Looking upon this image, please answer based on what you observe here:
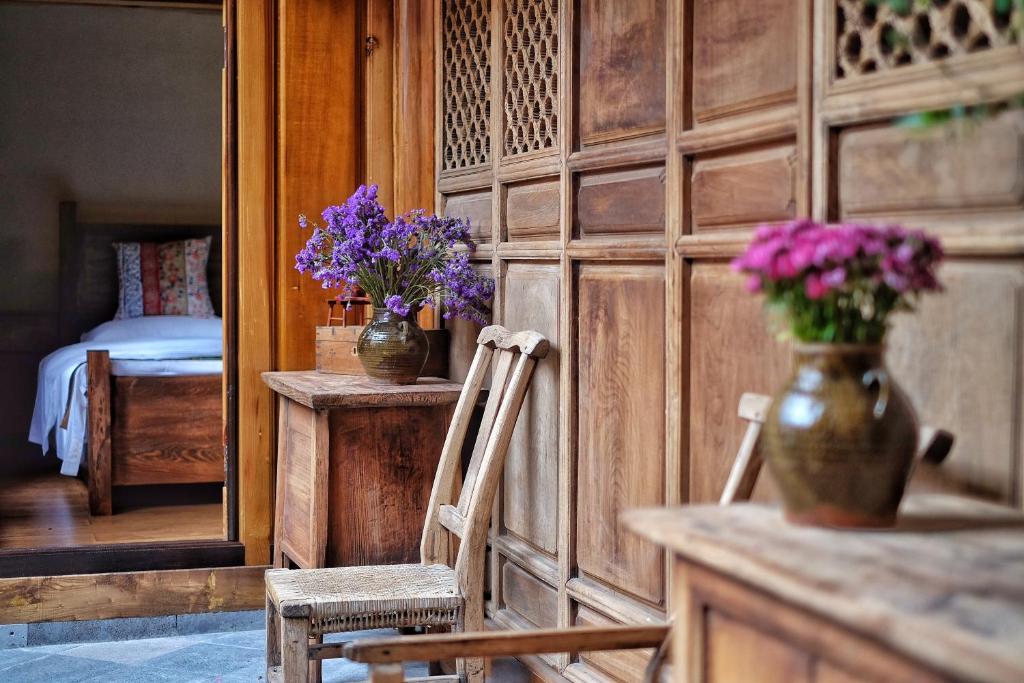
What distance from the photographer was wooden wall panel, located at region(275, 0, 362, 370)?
421 centimetres

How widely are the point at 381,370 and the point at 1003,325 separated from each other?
2116mm

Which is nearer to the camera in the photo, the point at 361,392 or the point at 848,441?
the point at 848,441

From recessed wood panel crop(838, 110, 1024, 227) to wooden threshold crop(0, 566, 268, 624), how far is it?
2.91 meters

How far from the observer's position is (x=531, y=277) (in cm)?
331

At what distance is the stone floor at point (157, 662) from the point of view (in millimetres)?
3729

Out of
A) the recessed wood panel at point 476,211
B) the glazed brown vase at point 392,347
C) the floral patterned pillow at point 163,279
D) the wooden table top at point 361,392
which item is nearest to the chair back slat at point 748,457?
the wooden table top at point 361,392

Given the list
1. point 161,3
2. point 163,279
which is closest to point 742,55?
point 161,3

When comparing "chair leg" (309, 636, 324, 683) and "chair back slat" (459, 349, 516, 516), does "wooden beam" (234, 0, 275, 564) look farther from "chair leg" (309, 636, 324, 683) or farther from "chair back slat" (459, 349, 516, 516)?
"chair back slat" (459, 349, 516, 516)

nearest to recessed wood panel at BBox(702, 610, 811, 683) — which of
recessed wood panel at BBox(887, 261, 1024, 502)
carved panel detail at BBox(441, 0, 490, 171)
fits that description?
recessed wood panel at BBox(887, 261, 1024, 502)

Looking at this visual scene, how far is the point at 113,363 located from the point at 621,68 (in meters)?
3.59

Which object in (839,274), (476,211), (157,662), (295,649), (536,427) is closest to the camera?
(839,274)

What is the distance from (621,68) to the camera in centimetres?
280

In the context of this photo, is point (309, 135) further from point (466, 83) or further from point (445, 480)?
point (445, 480)

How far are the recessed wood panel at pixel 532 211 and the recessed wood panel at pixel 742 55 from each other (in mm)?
754
